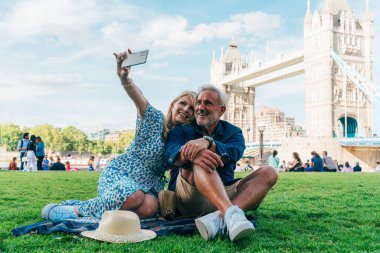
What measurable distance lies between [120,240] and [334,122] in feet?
105

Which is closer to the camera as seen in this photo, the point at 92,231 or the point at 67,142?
the point at 92,231

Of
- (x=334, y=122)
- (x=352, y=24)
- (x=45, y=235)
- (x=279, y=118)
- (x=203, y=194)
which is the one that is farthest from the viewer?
(x=279, y=118)

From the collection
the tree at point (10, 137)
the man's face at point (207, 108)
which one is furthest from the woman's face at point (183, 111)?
the tree at point (10, 137)

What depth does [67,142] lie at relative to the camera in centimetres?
6669

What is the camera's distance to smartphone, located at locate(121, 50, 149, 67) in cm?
253

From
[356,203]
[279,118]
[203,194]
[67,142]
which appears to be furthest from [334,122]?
[67,142]

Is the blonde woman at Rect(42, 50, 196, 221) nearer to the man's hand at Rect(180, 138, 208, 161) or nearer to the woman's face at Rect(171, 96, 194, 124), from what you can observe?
the woman's face at Rect(171, 96, 194, 124)

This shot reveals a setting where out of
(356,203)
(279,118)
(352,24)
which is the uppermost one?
(352,24)

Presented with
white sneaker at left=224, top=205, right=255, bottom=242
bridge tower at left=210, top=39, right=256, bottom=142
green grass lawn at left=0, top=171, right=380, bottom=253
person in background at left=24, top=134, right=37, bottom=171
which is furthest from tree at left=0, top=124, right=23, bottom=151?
white sneaker at left=224, top=205, right=255, bottom=242

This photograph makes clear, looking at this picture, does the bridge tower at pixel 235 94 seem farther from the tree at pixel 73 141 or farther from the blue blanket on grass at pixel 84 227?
the blue blanket on grass at pixel 84 227

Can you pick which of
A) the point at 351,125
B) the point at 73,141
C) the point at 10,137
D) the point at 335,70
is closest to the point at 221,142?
the point at 335,70

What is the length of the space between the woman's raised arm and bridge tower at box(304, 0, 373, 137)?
30413 millimetres

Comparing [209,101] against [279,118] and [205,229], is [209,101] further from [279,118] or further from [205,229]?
[279,118]

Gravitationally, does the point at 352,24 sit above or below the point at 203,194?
above
